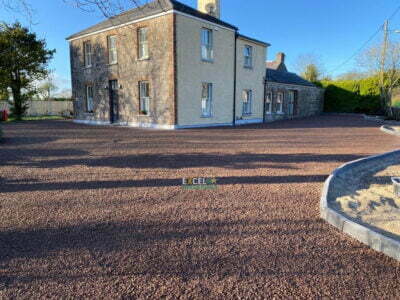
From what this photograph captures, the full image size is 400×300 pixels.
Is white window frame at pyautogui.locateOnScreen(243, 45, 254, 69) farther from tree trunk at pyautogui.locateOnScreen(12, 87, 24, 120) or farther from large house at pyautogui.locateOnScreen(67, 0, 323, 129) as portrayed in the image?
tree trunk at pyautogui.locateOnScreen(12, 87, 24, 120)

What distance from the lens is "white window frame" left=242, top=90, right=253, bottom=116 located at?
18883mm

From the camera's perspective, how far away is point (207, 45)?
15.7 m

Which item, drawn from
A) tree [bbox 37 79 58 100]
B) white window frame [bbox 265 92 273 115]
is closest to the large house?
white window frame [bbox 265 92 273 115]

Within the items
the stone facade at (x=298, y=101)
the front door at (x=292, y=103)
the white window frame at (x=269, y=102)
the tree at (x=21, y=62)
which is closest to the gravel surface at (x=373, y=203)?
the white window frame at (x=269, y=102)

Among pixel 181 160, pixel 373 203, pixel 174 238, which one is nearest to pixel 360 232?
pixel 373 203

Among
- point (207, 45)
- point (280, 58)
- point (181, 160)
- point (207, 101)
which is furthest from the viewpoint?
point (280, 58)

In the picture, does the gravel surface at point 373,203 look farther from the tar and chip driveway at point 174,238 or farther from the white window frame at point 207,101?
the white window frame at point 207,101

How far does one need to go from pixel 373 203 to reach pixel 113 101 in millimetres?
16329

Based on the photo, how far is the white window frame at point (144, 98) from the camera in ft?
51.3

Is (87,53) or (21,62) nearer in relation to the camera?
(87,53)

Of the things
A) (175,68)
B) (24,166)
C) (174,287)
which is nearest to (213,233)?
(174,287)

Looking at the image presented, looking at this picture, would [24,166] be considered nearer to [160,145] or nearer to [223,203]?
[160,145]

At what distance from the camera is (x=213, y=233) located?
10.4 feet

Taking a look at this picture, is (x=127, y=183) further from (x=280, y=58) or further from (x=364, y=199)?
(x=280, y=58)
